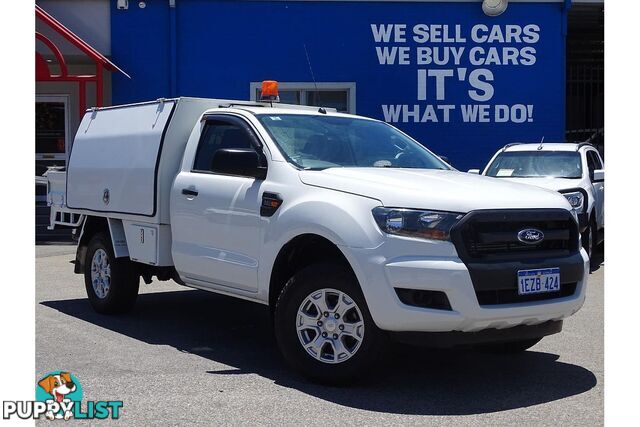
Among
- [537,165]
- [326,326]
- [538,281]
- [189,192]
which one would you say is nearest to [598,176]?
[537,165]

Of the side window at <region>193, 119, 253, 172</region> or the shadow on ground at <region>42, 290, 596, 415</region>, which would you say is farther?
the side window at <region>193, 119, 253, 172</region>

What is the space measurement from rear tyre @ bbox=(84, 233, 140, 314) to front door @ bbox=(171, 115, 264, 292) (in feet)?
3.63

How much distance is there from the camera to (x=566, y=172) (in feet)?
37.7

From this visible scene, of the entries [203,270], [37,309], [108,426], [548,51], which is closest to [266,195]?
[203,270]

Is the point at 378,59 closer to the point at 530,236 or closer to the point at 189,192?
the point at 189,192

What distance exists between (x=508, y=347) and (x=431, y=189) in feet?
5.80

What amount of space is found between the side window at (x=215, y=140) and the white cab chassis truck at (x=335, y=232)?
12 mm

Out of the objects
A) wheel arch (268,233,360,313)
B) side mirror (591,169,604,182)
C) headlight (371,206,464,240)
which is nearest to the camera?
headlight (371,206,464,240)

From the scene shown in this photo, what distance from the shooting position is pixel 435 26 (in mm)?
16609

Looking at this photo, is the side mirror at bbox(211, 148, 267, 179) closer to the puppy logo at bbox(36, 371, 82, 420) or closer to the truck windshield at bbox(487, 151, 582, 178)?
the puppy logo at bbox(36, 371, 82, 420)

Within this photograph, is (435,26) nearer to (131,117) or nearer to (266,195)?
(131,117)

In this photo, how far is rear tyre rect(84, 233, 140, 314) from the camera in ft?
25.2

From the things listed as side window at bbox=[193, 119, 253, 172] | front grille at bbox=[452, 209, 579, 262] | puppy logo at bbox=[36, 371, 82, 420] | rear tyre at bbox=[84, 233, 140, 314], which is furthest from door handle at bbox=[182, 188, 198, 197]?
front grille at bbox=[452, 209, 579, 262]

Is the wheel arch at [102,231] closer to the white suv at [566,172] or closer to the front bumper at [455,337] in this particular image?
the front bumper at [455,337]
